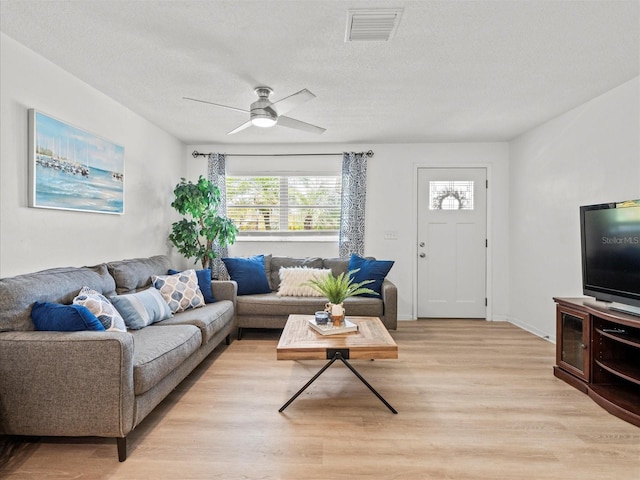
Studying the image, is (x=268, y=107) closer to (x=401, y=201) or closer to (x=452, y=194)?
(x=401, y=201)

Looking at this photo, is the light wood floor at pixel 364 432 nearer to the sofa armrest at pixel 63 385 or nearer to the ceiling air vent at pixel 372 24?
the sofa armrest at pixel 63 385

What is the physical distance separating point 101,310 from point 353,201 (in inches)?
130

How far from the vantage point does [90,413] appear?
1.90 metres

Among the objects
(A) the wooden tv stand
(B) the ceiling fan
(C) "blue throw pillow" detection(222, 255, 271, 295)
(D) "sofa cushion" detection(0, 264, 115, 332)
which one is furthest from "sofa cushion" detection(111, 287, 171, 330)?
(A) the wooden tv stand

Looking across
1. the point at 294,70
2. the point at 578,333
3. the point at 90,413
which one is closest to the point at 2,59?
the point at 294,70

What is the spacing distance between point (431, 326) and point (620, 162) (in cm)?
264

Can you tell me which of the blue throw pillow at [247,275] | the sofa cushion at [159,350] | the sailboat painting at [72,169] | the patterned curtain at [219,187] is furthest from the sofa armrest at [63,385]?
the patterned curtain at [219,187]

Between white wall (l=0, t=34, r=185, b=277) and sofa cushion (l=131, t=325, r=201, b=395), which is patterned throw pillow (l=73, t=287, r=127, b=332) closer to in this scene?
sofa cushion (l=131, t=325, r=201, b=395)

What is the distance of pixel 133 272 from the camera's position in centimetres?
323

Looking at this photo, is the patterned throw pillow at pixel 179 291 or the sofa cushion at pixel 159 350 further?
the patterned throw pillow at pixel 179 291

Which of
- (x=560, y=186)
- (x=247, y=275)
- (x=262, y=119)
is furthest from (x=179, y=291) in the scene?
(x=560, y=186)

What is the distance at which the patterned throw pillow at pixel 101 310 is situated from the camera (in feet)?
7.71

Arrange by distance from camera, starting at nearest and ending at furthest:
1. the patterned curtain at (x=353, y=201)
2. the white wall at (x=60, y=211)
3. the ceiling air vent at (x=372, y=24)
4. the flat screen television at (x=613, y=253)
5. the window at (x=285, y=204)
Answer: the ceiling air vent at (x=372, y=24) < the white wall at (x=60, y=211) < the flat screen television at (x=613, y=253) < the patterned curtain at (x=353, y=201) < the window at (x=285, y=204)

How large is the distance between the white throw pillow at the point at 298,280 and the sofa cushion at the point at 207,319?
750mm
